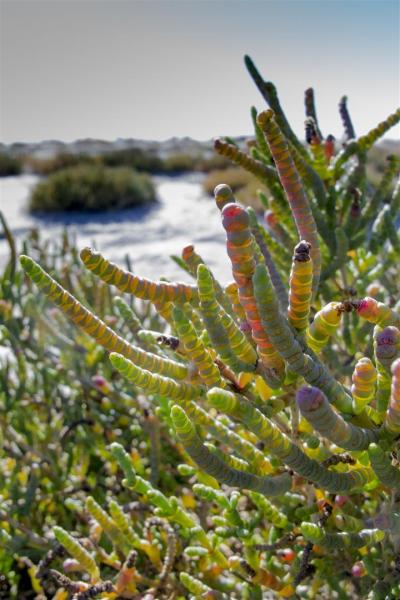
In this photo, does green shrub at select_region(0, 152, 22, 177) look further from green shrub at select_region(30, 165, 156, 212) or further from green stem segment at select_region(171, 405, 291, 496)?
green stem segment at select_region(171, 405, 291, 496)

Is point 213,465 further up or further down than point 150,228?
further down

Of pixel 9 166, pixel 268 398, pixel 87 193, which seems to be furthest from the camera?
pixel 9 166

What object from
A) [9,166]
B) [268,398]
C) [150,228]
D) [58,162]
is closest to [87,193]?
[150,228]

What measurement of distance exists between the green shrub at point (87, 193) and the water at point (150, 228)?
0.32 meters

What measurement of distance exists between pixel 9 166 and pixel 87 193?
764cm

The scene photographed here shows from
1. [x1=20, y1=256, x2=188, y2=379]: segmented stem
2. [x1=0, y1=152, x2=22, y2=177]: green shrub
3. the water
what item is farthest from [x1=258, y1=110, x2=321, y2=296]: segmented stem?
[x1=0, y1=152, x2=22, y2=177]: green shrub

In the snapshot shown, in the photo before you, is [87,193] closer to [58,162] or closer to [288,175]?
[58,162]

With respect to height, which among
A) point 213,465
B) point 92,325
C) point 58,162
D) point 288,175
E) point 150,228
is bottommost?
point 213,465

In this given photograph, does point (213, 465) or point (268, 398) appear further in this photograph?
point (268, 398)

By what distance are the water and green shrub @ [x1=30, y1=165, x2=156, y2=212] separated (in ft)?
1.06

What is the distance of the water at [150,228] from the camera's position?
7.89m

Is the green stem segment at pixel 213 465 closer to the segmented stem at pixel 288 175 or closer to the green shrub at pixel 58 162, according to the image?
the segmented stem at pixel 288 175

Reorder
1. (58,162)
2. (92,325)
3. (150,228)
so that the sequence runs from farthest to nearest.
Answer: (58,162), (150,228), (92,325)

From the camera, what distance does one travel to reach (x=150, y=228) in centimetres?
1186
